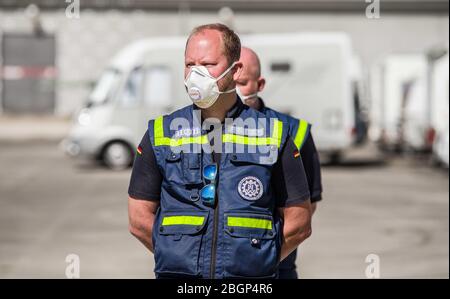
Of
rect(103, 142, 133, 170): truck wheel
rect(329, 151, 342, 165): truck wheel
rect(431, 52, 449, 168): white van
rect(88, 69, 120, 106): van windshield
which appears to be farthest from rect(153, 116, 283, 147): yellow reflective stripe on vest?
rect(329, 151, 342, 165): truck wheel

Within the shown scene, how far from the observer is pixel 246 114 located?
3.39 metres

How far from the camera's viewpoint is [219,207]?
3277mm

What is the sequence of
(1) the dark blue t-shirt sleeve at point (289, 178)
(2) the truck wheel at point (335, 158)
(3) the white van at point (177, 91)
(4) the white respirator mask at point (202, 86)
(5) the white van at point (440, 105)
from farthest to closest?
1. (2) the truck wheel at point (335, 158)
2. (3) the white van at point (177, 91)
3. (5) the white van at point (440, 105)
4. (1) the dark blue t-shirt sleeve at point (289, 178)
5. (4) the white respirator mask at point (202, 86)

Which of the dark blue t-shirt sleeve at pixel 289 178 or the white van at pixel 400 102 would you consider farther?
the white van at pixel 400 102

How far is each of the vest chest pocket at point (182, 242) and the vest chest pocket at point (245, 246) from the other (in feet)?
0.27

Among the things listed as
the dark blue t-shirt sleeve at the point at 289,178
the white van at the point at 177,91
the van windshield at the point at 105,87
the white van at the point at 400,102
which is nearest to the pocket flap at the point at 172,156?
the dark blue t-shirt sleeve at the point at 289,178

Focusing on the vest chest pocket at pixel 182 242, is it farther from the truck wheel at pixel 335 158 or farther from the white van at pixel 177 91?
the truck wheel at pixel 335 158

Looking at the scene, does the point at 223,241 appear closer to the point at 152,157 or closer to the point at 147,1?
the point at 152,157

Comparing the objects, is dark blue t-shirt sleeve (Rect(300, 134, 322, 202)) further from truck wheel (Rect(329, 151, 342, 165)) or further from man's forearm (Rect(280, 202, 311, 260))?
truck wheel (Rect(329, 151, 342, 165))

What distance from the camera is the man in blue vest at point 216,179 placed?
10.7 feet

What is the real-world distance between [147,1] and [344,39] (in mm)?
21768

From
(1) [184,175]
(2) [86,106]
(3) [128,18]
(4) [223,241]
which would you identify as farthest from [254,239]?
(3) [128,18]

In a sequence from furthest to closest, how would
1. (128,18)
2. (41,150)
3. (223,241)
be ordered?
1. (128,18)
2. (41,150)
3. (223,241)

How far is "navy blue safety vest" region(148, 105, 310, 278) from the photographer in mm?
3256
